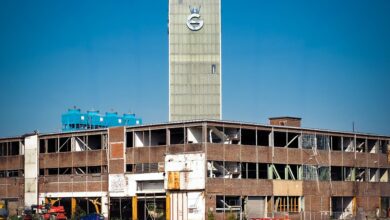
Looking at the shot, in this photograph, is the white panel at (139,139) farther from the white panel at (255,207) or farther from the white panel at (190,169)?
the white panel at (255,207)

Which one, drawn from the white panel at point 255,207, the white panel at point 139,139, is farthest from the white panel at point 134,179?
the white panel at point 255,207

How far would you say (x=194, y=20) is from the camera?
5492 inches

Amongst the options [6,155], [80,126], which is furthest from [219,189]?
[80,126]

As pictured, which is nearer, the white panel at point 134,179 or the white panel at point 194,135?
the white panel at point 194,135

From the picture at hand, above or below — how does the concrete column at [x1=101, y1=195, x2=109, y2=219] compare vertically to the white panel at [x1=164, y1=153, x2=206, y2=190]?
below

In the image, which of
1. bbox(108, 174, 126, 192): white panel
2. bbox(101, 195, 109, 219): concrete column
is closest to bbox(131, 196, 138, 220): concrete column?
bbox(108, 174, 126, 192): white panel

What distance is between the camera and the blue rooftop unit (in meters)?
119

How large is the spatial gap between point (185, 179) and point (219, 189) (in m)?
3.39

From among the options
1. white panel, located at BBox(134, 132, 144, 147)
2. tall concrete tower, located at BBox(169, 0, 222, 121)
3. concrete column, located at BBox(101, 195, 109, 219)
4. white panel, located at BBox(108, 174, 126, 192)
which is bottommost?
concrete column, located at BBox(101, 195, 109, 219)

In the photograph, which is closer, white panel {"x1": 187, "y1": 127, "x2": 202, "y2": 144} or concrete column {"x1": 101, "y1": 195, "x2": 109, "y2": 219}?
white panel {"x1": 187, "y1": 127, "x2": 202, "y2": 144}

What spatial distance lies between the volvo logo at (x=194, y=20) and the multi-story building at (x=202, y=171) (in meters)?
52.1

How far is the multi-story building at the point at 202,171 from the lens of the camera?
7650cm

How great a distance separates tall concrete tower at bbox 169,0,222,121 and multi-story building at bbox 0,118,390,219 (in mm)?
48976

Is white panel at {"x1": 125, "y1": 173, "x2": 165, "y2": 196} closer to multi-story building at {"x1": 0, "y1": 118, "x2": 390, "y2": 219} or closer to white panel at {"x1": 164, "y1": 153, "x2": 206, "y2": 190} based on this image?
multi-story building at {"x1": 0, "y1": 118, "x2": 390, "y2": 219}
